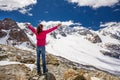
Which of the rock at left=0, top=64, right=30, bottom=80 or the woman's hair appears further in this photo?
the rock at left=0, top=64, right=30, bottom=80

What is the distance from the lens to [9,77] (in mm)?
18547

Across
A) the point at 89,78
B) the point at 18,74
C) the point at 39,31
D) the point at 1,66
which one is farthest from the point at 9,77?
the point at 89,78

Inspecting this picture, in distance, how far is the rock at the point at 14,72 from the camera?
18655 mm

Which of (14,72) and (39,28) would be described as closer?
(39,28)

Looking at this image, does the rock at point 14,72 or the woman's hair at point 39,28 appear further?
the rock at point 14,72

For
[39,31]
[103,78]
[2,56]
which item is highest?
[39,31]

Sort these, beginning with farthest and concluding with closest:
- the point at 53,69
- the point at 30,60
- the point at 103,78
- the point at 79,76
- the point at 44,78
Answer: the point at 30,60 < the point at 53,69 < the point at 103,78 < the point at 79,76 < the point at 44,78

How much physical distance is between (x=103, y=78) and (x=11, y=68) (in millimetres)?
7781

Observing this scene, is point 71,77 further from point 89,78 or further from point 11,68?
point 11,68

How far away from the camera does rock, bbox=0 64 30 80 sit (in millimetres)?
18655

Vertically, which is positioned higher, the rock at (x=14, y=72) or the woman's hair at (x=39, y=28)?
the woman's hair at (x=39, y=28)

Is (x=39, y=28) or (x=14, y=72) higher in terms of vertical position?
(x=39, y=28)

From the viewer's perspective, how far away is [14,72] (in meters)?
19.7

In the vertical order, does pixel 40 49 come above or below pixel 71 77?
above
